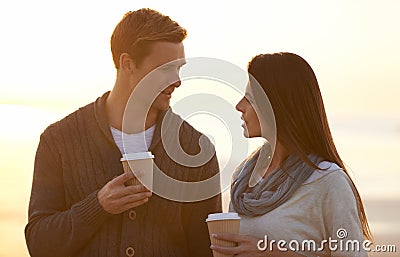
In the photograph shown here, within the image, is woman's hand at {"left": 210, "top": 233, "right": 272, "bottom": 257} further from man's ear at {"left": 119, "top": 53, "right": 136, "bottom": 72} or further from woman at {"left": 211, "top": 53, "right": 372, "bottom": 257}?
man's ear at {"left": 119, "top": 53, "right": 136, "bottom": 72}

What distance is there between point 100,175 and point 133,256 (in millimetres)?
555

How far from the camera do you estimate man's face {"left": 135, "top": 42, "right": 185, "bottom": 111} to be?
20.2ft

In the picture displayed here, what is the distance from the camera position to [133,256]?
627cm

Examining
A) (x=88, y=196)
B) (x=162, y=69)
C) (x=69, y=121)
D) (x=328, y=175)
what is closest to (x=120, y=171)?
(x=88, y=196)

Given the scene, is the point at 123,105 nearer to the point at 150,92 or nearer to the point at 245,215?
the point at 150,92

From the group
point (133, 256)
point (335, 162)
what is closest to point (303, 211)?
point (335, 162)

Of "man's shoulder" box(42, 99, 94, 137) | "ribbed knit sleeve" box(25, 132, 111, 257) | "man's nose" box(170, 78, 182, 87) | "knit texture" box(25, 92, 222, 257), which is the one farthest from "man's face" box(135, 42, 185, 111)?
"ribbed knit sleeve" box(25, 132, 111, 257)

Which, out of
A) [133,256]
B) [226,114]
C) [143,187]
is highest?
[226,114]

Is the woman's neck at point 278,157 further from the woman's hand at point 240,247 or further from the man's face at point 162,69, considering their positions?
the man's face at point 162,69

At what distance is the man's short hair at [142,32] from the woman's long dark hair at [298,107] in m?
0.75

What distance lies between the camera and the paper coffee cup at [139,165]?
561 cm

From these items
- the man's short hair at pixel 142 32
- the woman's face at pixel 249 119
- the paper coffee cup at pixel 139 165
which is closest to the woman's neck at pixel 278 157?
the woman's face at pixel 249 119

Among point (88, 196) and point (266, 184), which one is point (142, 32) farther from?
point (266, 184)

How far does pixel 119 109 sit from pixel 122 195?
871 millimetres
